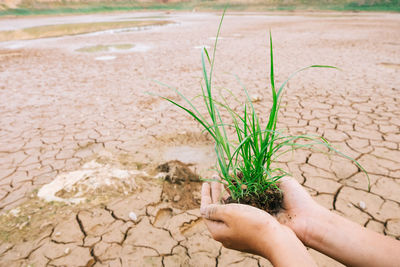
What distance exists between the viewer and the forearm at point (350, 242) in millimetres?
781

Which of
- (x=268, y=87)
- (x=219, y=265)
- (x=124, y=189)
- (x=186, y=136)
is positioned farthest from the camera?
(x=268, y=87)

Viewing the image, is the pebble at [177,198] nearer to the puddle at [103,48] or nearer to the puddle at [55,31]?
the puddle at [103,48]

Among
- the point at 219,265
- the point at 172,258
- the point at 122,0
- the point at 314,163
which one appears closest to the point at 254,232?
the point at 219,265

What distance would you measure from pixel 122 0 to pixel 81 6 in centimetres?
989

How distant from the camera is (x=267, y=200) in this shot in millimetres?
980

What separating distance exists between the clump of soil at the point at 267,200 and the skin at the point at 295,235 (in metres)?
0.02

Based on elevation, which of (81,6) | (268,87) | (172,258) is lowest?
(172,258)

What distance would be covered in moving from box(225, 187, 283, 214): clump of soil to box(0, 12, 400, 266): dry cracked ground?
1.27 ft

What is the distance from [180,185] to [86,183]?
0.65 m

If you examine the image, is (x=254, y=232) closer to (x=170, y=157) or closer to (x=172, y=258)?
(x=172, y=258)

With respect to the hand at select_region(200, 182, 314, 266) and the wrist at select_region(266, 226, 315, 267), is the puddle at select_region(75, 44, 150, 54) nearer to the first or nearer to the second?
the hand at select_region(200, 182, 314, 266)

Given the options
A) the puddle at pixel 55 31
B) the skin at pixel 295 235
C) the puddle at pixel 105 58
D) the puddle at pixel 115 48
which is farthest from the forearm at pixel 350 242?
the puddle at pixel 55 31

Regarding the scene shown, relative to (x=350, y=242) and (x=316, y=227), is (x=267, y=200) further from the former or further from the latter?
(x=350, y=242)

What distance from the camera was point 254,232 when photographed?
0.82 metres
